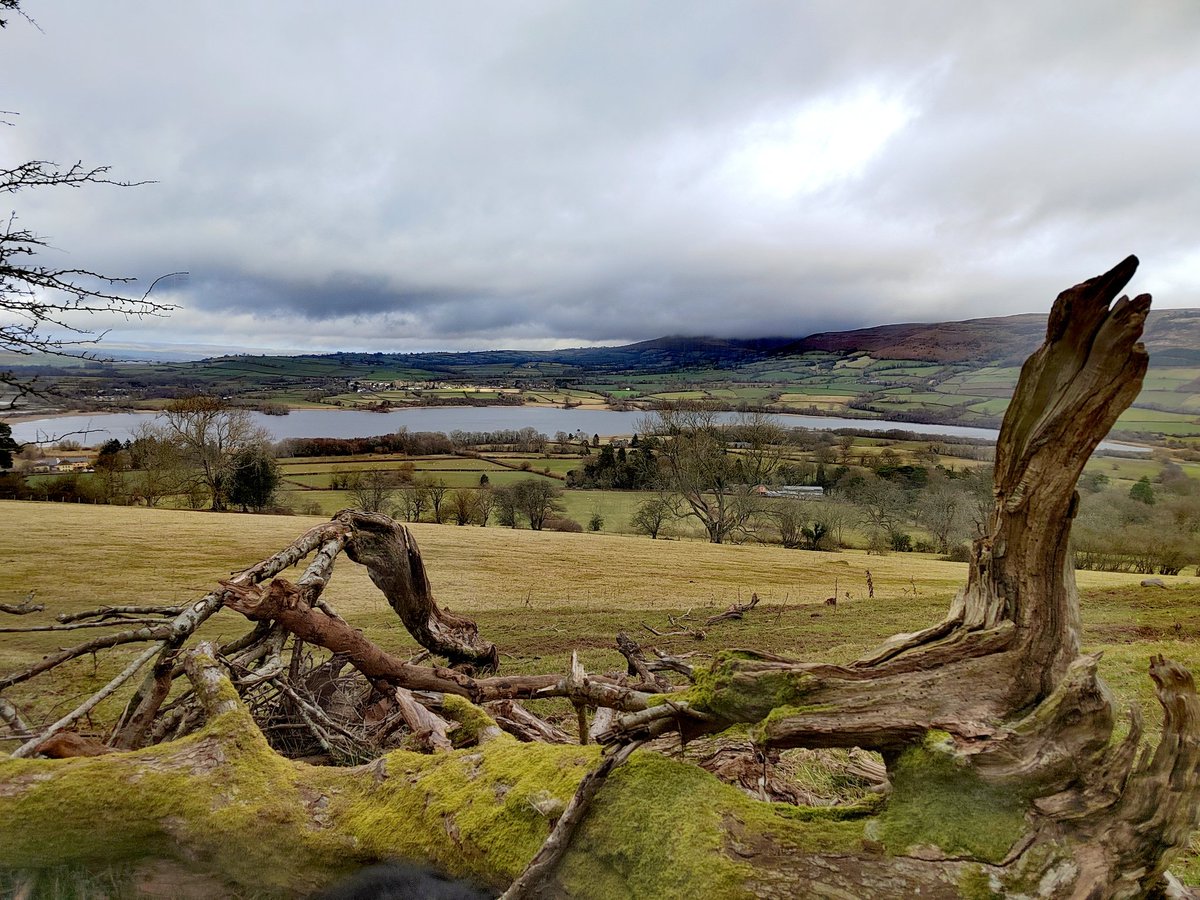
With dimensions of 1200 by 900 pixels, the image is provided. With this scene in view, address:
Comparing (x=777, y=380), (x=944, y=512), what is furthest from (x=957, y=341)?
(x=944, y=512)

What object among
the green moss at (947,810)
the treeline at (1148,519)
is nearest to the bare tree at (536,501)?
the treeline at (1148,519)

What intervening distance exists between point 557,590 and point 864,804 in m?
24.8

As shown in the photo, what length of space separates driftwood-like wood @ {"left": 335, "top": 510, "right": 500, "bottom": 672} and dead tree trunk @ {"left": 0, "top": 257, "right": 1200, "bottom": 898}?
101 inches

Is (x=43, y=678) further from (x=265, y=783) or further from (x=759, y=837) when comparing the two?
(x=759, y=837)

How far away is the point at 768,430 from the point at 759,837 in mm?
51248

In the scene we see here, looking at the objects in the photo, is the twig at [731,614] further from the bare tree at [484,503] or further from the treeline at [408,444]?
the treeline at [408,444]

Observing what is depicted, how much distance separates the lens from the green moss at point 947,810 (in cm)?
274

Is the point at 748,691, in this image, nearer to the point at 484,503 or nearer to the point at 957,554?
the point at 957,554

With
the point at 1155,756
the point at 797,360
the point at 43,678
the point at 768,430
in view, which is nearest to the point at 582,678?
the point at 1155,756

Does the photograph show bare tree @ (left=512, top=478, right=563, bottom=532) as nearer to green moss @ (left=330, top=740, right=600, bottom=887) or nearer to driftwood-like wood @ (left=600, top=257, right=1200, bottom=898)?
green moss @ (left=330, top=740, right=600, bottom=887)

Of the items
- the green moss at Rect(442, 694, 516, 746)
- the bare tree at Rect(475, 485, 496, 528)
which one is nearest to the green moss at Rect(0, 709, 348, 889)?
the green moss at Rect(442, 694, 516, 746)

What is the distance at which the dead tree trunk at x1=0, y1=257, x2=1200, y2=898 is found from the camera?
2709 millimetres

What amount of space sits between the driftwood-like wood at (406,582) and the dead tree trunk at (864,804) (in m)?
2.56

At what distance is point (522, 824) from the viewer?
3.40 metres
